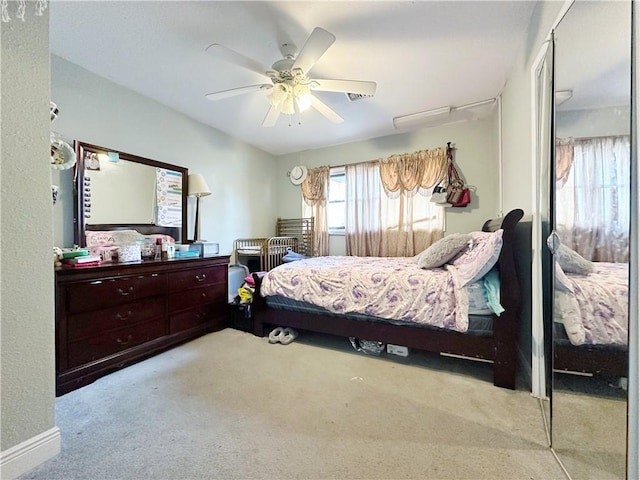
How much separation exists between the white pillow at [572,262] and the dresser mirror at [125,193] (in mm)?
3322

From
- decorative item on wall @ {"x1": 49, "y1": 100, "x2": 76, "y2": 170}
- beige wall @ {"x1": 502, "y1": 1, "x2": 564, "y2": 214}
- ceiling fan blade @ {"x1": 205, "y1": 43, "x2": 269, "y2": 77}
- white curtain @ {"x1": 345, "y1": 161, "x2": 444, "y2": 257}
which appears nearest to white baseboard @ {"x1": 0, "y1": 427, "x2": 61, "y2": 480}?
decorative item on wall @ {"x1": 49, "y1": 100, "x2": 76, "y2": 170}

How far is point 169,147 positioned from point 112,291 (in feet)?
5.89

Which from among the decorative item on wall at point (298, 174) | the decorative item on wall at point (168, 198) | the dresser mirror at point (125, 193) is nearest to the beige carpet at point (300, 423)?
the dresser mirror at point (125, 193)

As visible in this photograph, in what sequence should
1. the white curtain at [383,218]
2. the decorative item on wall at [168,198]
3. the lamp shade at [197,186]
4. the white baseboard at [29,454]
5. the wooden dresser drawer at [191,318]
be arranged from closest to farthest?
1. the white baseboard at [29,454]
2. the wooden dresser drawer at [191,318]
3. the decorative item on wall at [168,198]
4. the lamp shade at [197,186]
5. the white curtain at [383,218]

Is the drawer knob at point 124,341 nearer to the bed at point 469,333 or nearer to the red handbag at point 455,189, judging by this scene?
the bed at point 469,333

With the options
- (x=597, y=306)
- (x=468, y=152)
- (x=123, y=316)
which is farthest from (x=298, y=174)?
(x=597, y=306)

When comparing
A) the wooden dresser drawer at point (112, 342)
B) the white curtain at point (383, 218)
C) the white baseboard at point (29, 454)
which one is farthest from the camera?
the white curtain at point (383, 218)

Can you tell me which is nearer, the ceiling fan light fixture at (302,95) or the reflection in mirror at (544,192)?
the reflection in mirror at (544,192)

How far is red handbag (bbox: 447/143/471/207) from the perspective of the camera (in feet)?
11.0

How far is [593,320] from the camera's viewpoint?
42.9 inches

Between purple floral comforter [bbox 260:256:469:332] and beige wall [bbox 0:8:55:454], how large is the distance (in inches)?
62.2

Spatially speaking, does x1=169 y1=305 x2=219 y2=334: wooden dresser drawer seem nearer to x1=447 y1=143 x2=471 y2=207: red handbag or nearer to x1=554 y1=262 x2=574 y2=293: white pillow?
x1=554 y1=262 x2=574 y2=293: white pillow

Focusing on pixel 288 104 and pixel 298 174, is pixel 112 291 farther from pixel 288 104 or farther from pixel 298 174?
pixel 298 174

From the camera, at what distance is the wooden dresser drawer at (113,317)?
176 cm
